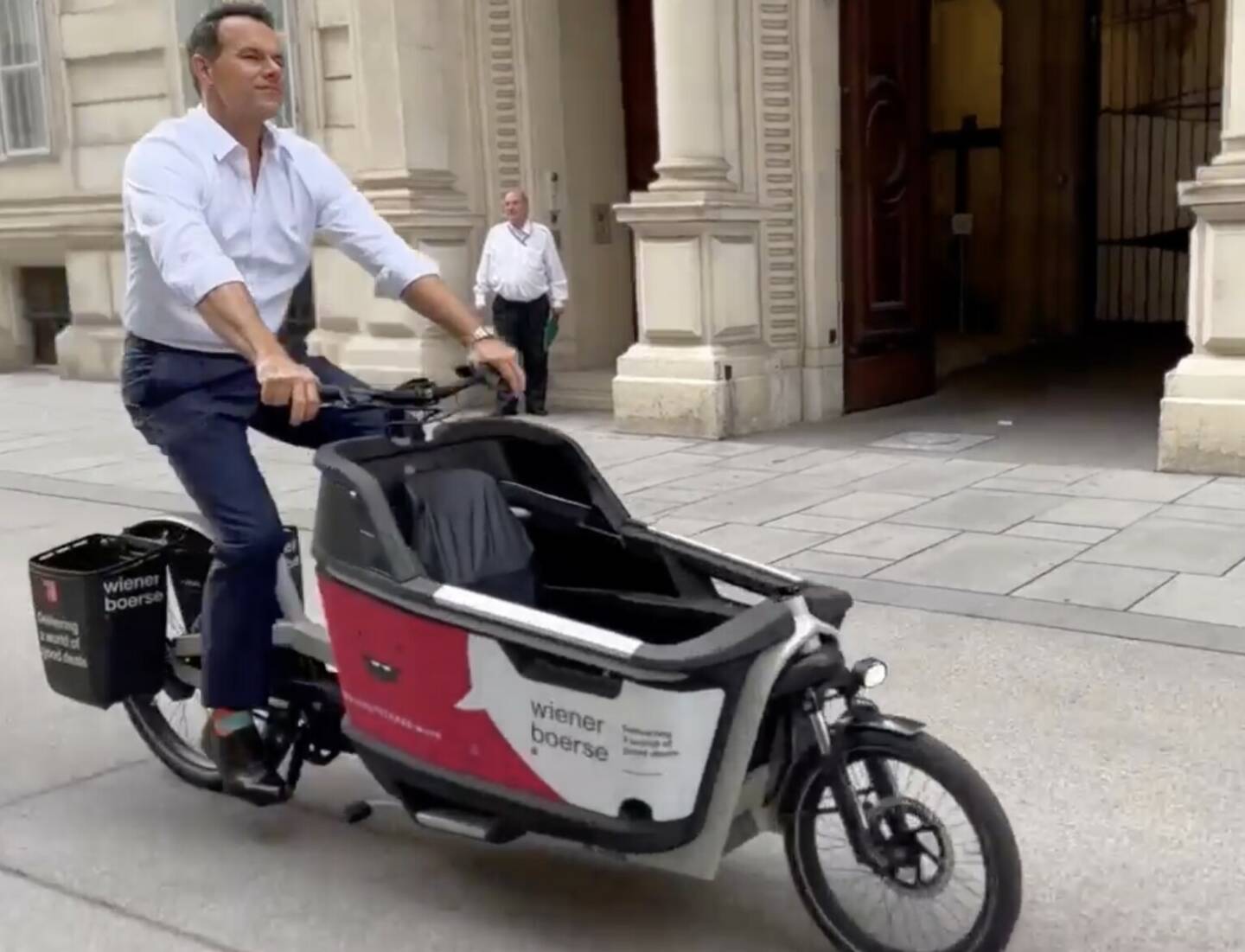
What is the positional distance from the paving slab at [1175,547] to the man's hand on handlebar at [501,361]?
3301 millimetres

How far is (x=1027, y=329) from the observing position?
14055 millimetres

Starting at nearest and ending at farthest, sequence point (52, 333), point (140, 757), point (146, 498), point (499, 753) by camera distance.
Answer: point (499, 753)
point (140, 757)
point (146, 498)
point (52, 333)

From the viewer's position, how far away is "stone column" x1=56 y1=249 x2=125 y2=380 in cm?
1346

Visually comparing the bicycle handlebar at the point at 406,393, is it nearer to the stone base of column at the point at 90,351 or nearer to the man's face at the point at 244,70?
the man's face at the point at 244,70

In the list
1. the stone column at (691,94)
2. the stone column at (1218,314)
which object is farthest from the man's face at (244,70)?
the stone column at (691,94)

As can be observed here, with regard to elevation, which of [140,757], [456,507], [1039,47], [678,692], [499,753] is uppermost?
[1039,47]

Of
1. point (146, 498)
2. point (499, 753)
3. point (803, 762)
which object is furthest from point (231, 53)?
point (146, 498)

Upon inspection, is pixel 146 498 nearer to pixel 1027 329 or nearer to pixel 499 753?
pixel 499 753

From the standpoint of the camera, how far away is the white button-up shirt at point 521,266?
34.4ft

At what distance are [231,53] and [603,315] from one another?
27.7ft

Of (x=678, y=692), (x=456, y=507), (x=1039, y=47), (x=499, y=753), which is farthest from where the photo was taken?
(x=1039, y=47)

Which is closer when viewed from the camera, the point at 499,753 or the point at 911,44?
the point at 499,753

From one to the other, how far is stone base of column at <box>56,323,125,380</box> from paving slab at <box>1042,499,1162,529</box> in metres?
9.21

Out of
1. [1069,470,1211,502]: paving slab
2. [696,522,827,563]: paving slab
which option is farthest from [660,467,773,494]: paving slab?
[1069,470,1211,502]: paving slab
